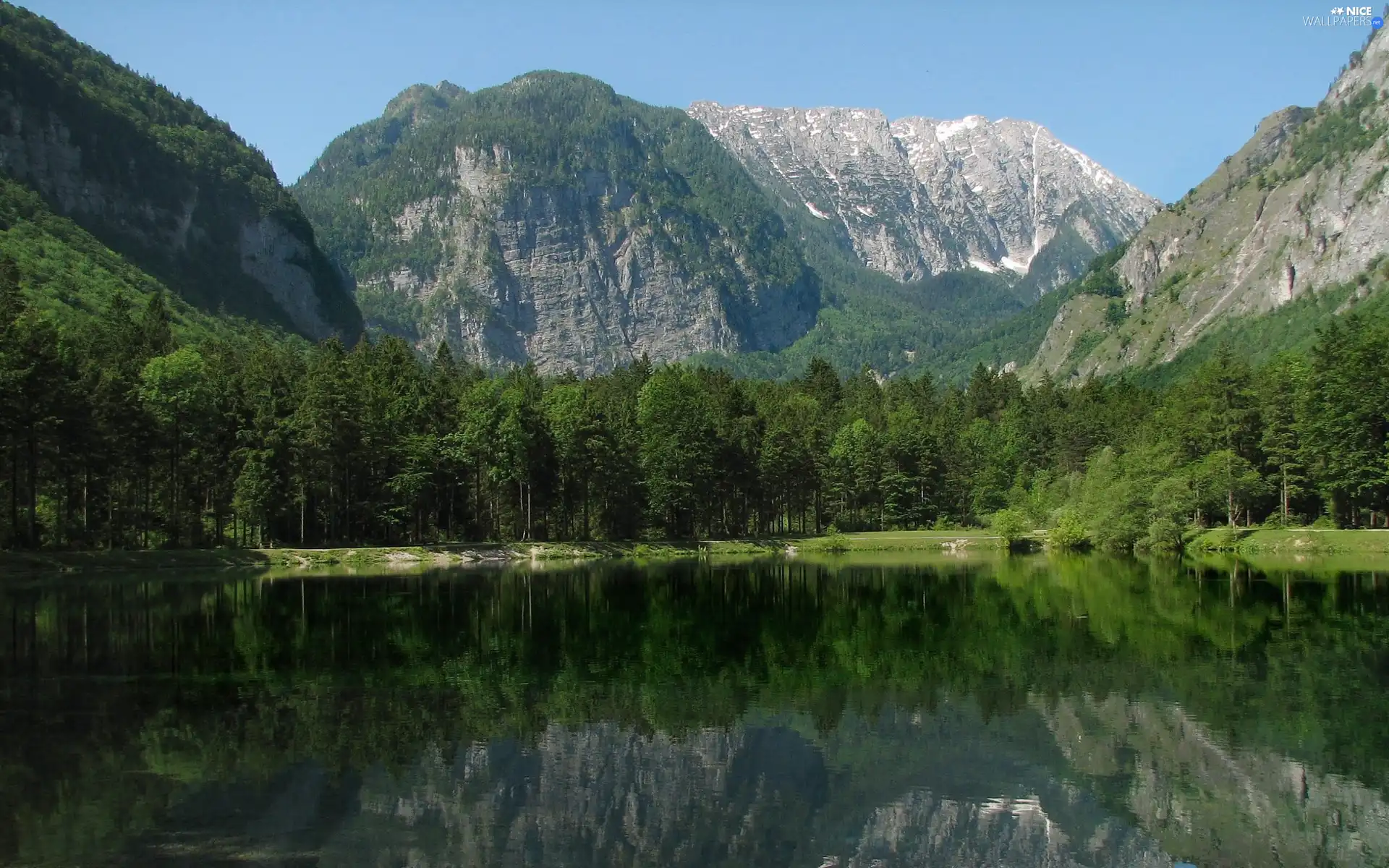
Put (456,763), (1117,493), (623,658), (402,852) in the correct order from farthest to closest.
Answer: (1117,493)
(623,658)
(456,763)
(402,852)

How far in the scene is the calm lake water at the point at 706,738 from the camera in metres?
20.8

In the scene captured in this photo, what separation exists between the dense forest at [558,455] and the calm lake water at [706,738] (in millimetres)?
35646

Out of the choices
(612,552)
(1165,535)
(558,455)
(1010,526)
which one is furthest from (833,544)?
(1165,535)

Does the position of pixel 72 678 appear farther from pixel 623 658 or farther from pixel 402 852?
pixel 402 852

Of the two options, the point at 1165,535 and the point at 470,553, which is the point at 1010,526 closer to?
the point at 1165,535

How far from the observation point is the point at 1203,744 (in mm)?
26531

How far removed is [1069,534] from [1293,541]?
20597mm

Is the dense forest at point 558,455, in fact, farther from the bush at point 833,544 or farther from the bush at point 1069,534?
the bush at point 833,544

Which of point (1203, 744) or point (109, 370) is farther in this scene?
point (109, 370)

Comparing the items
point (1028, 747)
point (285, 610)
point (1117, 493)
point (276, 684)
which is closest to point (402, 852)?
point (1028, 747)

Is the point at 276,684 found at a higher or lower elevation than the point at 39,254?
lower

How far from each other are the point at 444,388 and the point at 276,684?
77196mm

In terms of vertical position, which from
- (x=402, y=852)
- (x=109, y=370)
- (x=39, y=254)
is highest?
(x=39, y=254)

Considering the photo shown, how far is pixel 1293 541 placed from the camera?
3484 inches
